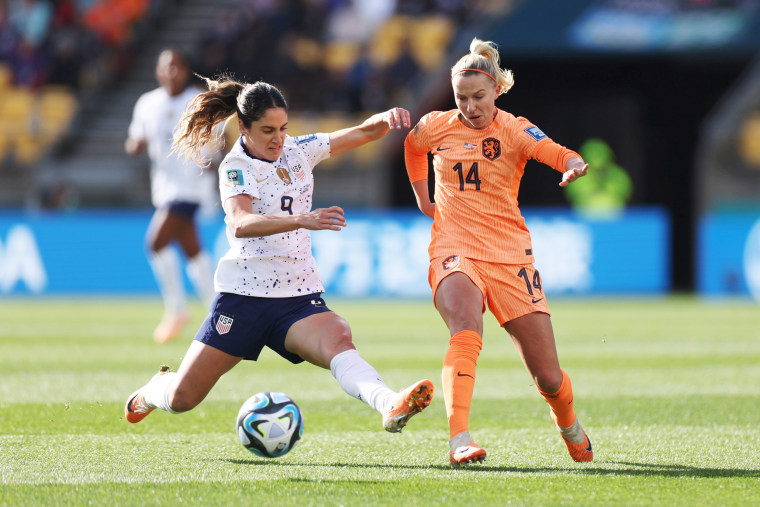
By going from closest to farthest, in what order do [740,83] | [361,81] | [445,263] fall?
[445,263] < [361,81] < [740,83]

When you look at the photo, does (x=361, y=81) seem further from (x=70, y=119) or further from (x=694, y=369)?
(x=694, y=369)

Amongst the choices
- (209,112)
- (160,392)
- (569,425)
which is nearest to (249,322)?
(160,392)

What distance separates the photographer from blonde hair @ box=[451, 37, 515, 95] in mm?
5039

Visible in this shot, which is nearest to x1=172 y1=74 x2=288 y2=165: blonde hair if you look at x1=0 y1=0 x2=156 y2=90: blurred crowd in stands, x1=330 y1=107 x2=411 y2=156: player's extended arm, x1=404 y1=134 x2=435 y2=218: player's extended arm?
x1=330 y1=107 x2=411 y2=156: player's extended arm

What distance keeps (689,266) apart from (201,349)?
18.5m

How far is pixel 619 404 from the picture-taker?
6.95 metres

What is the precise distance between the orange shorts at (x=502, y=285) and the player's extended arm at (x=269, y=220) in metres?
0.71

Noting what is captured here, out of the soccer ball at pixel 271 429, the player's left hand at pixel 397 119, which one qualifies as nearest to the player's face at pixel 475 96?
the player's left hand at pixel 397 119

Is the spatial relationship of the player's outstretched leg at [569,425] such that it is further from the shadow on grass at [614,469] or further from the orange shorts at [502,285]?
the orange shorts at [502,285]

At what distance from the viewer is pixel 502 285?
505cm

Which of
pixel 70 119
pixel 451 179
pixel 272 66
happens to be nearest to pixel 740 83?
pixel 272 66

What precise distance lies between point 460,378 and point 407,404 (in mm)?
401

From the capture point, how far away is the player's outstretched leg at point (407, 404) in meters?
4.38

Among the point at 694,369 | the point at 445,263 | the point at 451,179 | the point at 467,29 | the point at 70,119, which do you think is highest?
the point at 467,29
